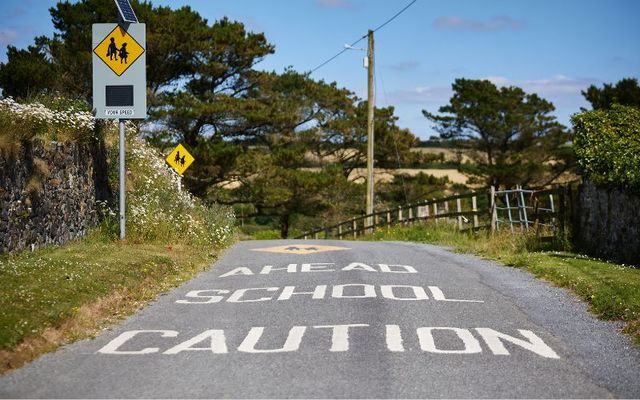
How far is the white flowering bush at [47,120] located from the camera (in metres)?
14.0

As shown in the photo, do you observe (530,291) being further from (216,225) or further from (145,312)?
(216,225)

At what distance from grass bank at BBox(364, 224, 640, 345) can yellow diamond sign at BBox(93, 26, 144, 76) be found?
9.27m

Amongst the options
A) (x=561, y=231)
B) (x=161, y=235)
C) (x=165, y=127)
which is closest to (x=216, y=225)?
(x=161, y=235)

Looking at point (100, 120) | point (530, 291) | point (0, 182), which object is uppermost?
point (100, 120)

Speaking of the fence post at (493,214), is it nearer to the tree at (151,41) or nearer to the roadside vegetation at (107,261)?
the roadside vegetation at (107,261)

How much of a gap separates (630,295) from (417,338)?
13.3 feet

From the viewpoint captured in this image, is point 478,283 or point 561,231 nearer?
point 478,283

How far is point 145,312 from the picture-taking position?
36.0 ft

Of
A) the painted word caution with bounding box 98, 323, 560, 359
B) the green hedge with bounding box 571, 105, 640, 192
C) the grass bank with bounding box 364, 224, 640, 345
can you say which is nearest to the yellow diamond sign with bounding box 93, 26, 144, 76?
the painted word caution with bounding box 98, 323, 560, 359

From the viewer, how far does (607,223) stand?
1741 cm

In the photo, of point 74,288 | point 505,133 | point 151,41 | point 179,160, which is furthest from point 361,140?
point 74,288

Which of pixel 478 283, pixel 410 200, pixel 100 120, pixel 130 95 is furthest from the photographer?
pixel 410 200

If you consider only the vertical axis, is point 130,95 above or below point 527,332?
above

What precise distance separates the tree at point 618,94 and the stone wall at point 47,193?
124 feet
